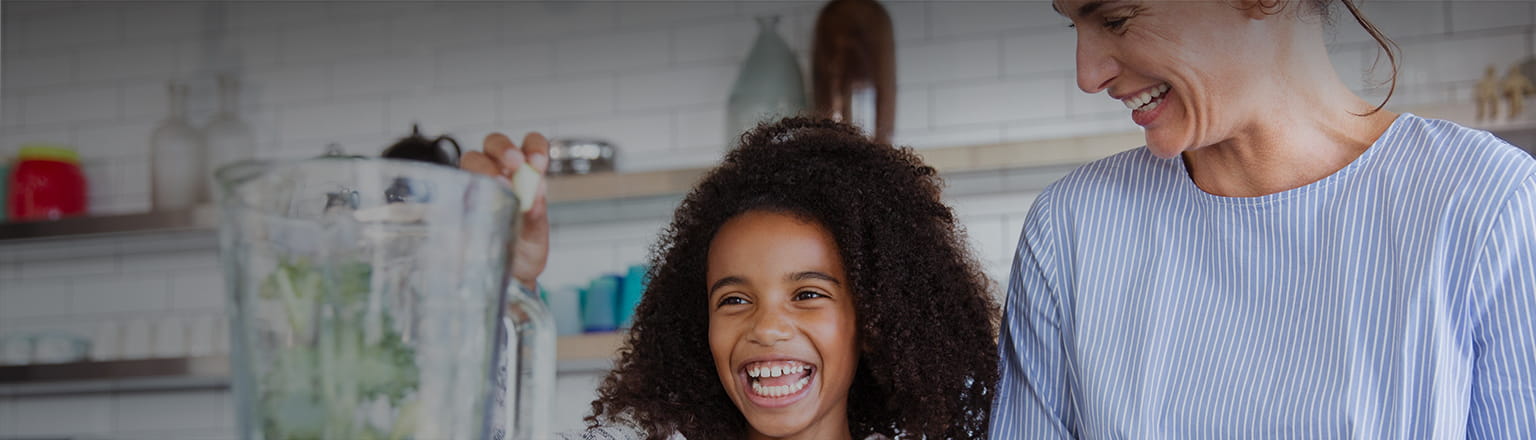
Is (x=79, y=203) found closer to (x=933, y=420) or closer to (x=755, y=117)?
(x=755, y=117)

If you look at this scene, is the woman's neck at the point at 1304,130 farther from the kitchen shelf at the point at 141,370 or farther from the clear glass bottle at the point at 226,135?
the clear glass bottle at the point at 226,135

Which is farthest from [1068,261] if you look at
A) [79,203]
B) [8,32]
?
[8,32]

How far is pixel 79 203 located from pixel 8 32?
0.58 meters

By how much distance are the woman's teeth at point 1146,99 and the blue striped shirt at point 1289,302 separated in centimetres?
13

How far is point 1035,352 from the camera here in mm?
1265

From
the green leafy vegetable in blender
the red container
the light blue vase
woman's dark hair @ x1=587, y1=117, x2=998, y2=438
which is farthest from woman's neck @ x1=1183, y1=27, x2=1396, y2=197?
the red container

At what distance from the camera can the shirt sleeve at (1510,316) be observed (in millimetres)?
1014

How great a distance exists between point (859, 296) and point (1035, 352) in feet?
0.61

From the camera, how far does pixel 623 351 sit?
1574mm

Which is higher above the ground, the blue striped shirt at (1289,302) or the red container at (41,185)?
the red container at (41,185)

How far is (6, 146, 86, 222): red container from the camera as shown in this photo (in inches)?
114

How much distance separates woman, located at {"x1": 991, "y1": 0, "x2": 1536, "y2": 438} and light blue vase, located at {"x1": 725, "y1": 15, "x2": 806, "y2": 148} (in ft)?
4.14

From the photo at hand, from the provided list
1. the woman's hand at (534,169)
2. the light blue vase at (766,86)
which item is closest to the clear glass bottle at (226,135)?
the light blue vase at (766,86)

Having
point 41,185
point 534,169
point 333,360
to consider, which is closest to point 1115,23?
point 534,169
